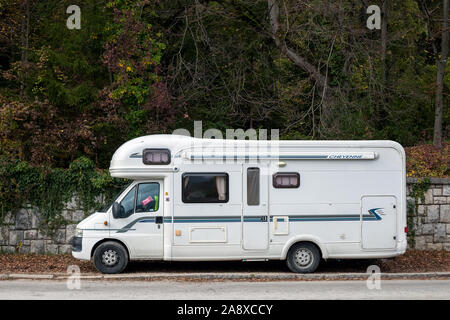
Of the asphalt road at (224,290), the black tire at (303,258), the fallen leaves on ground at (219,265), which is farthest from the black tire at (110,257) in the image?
the black tire at (303,258)

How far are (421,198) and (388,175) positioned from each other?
9.79ft

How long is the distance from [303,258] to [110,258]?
413 cm

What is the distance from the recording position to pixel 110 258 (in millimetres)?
12625

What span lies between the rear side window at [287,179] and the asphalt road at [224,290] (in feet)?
6.68

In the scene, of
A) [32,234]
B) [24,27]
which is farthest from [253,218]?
[24,27]

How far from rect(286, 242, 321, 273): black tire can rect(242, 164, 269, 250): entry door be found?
654 millimetres

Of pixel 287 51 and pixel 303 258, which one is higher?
pixel 287 51

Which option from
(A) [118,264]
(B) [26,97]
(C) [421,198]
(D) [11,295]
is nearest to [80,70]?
(B) [26,97]

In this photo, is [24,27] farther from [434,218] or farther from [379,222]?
[434,218]

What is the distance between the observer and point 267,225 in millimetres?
12547

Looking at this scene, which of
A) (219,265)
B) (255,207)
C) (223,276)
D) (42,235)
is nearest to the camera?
(223,276)

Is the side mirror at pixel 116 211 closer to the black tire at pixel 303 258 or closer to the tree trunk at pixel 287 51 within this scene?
the black tire at pixel 303 258

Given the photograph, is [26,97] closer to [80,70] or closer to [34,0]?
[80,70]

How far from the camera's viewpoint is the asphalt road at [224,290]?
10336 millimetres
